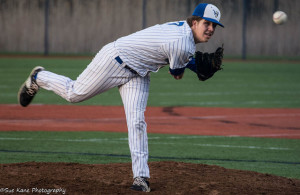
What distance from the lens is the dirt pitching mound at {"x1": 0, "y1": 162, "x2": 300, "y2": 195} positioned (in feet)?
20.3

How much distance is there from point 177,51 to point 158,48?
223 millimetres

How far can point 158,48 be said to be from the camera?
5922 millimetres

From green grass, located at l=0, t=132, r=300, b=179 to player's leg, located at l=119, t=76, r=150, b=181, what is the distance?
242 cm

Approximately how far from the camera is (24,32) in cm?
3127

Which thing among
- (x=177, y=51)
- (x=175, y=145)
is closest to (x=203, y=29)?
(x=177, y=51)

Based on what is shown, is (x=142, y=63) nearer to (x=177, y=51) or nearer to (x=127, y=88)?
(x=127, y=88)

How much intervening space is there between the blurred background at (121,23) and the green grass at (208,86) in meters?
2.48

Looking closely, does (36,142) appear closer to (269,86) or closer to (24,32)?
(269,86)

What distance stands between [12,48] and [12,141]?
22.0 m

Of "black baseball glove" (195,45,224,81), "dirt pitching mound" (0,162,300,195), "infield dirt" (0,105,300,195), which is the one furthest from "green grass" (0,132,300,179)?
"black baseball glove" (195,45,224,81)

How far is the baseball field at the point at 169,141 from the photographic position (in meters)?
6.62

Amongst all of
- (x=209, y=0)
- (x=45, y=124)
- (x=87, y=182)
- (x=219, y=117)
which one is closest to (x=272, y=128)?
(x=219, y=117)

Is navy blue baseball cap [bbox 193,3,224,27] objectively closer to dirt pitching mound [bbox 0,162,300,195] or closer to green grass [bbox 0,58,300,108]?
dirt pitching mound [bbox 0,162,300,195]

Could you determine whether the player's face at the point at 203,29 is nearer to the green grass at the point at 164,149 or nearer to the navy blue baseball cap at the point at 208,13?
the navy blue baseball cap at the point at 208,13
